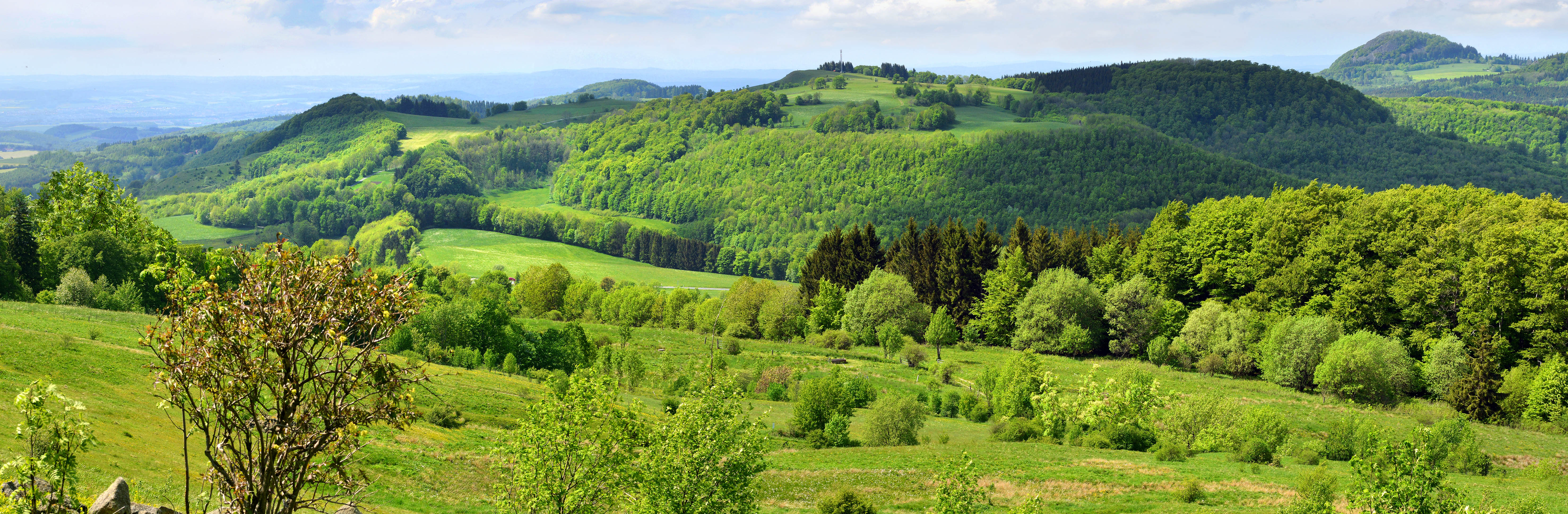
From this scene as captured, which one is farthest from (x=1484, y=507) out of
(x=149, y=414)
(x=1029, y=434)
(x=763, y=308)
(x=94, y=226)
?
(x=94, y=226)

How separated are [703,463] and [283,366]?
50.2ft

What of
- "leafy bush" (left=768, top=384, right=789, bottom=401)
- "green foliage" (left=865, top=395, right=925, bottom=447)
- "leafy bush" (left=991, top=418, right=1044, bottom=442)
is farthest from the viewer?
"leafy bush" (left=768, top=384, right=789, bottom=401)

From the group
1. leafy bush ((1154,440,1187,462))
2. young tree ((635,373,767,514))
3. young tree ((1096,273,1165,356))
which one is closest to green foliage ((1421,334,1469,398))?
young tree ((1096,273,1165,356))

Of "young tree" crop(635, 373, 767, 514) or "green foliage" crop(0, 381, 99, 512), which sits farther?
"young tree" crop(635, 373, 767, 514)

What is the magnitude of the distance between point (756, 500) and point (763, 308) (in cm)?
7126

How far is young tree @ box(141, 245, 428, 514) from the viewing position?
990cm

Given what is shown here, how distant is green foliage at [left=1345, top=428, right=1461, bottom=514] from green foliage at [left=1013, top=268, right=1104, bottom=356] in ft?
229

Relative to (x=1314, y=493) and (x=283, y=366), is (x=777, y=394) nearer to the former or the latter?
(x=1314, y=493)

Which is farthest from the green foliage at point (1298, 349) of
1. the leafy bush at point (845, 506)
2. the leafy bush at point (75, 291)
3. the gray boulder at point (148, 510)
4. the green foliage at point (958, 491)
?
the leafy bush at point (75, 291)

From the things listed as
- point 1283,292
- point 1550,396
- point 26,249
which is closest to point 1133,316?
point 1283,292

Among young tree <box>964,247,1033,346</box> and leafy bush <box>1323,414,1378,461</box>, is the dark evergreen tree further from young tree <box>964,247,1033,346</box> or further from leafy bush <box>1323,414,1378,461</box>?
young tree <box>964,247,1033,346</box>

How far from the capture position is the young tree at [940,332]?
9088cm

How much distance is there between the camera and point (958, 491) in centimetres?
2453

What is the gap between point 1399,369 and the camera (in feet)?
226
